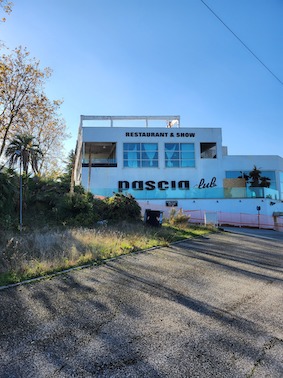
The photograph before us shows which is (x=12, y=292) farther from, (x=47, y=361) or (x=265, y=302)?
(x=265, y=302)

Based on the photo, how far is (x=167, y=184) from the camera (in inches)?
1391

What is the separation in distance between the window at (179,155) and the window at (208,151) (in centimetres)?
171

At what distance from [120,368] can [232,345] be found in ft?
5.10

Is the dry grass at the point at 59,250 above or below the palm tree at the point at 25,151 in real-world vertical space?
below

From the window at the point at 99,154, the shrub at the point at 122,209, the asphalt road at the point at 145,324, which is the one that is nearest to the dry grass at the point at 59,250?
the asphalt road at the point at 145,324

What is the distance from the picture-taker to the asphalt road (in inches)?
143

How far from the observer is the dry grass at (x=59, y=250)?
752cm

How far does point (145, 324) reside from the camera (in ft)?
15.8

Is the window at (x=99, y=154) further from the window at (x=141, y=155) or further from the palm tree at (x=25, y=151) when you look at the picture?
the palm tree at (x=25, y=151)

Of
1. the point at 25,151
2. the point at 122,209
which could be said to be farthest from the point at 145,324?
the point at 25,151

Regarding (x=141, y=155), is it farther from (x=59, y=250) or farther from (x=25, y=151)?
(x=59, y=250)

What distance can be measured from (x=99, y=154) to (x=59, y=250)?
33526 mm

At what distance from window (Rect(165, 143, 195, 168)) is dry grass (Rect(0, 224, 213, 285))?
74.1 ft

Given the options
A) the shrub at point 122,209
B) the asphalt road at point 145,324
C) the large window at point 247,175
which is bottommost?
the asphalt road at point 145,324
